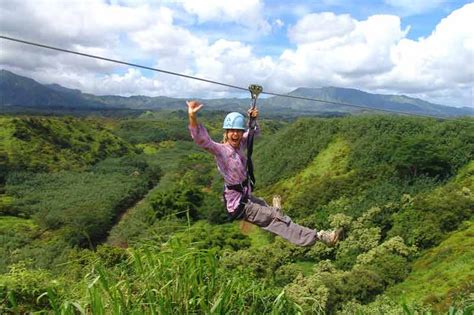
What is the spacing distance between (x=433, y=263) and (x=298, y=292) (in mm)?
10677

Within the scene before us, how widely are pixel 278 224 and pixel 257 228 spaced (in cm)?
4238

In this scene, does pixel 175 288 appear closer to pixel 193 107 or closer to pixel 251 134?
pixel 193 107

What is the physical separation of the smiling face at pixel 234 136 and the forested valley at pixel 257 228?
1.47 meters

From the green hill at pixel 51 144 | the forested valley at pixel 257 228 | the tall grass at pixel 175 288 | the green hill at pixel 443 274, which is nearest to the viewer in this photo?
the tall grass at pixel 175 288

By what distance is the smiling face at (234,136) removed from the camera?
21.3ft

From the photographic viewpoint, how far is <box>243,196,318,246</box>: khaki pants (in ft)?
21.4

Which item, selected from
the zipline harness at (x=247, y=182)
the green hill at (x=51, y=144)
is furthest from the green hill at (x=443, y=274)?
the green hill at (x=51, y=144)

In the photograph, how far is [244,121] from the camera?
21.9 feet

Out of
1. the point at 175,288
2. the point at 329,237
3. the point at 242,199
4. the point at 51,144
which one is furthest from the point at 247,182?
the point at 51,144

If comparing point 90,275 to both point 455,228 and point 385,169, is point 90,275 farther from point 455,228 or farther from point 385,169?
point 385,169

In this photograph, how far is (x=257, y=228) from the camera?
48.5 meters

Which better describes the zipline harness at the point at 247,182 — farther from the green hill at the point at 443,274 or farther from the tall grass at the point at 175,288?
the green hill at the point at 443,274


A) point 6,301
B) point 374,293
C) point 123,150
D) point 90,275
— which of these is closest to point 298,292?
point 374,293

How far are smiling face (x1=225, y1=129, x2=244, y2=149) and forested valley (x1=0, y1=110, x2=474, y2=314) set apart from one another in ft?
4.81
